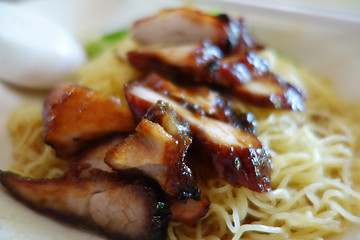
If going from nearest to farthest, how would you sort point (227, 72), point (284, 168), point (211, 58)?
point (284, 168), point (227, 72), point (211, 58)

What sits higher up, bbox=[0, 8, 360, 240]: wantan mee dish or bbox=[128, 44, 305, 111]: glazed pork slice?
bbox=[128, 44, 305, 111]: glazed pork slice

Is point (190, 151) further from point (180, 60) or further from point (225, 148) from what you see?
point (180, 60)

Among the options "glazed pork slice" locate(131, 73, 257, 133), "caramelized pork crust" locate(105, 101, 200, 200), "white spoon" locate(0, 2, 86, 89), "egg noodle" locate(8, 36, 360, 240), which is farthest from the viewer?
"white spoon" locate(0, 2, 86, 89)

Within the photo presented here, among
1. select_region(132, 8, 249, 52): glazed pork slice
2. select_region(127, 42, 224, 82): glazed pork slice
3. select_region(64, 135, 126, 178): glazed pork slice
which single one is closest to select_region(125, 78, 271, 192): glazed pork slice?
select_region(64, 135, 126, 178): glazed pork slice

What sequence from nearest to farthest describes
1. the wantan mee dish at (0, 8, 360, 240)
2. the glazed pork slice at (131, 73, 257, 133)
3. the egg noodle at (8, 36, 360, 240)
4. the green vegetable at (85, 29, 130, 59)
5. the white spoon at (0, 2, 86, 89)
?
the wantan mee dish at (0, 8, 360, 240) → the egg noodle at (8, 36, 360, 240) → the glazed pork slice at (131, 73, 257, 133) → the white spoon at (0, 2, 86, 89) → the green vegetable at (85, 29, 130, 59)

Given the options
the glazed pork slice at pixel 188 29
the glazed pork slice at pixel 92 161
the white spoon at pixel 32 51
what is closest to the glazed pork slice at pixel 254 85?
the glazed pork slice at pixel 188 29

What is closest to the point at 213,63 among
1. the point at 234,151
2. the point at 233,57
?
the point at 233,57

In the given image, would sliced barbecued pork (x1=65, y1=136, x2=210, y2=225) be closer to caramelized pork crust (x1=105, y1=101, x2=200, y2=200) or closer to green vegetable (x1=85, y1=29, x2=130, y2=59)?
caramelized pork crust (x1=105, y1=101, x2=200, y2=200)

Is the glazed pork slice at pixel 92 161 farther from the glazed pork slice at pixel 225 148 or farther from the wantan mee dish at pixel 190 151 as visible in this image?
the glazed pork slice at pixel 225 148

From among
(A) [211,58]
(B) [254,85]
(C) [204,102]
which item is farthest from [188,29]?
(C) [204,102]
